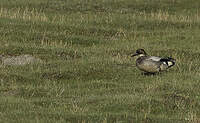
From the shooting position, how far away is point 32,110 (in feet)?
46.9

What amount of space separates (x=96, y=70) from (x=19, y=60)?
4041 millimetres

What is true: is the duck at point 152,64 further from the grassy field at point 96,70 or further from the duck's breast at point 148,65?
the grassy field at point 96,70

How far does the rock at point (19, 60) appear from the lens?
22.8 m

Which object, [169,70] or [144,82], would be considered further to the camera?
[169,70]

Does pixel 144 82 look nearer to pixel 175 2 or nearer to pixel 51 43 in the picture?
pixel 51 43

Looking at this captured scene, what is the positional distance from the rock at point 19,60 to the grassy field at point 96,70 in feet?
1.59

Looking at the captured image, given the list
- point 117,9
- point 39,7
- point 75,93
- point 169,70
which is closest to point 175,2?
point 117,9

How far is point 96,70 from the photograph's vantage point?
20562 mm

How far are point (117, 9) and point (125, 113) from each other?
27175 millimetres

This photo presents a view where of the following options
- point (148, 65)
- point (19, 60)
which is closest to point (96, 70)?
point (148, 65)

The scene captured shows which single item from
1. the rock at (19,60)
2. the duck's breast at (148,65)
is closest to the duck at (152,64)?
the duck's breast at (148,65)

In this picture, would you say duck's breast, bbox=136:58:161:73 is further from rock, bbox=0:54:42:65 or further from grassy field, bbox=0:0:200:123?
rock, bbox=0:54:42:65

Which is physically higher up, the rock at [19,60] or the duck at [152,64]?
the duck at [152,64]

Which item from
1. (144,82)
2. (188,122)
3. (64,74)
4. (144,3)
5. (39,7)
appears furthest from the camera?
(144,3)
